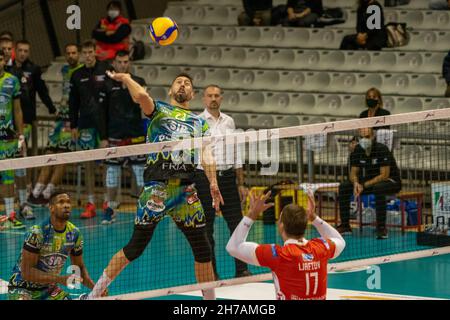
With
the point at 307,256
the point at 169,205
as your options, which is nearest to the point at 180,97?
the point at 169,205

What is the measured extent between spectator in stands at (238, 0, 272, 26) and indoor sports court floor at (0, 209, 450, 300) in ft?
20.0

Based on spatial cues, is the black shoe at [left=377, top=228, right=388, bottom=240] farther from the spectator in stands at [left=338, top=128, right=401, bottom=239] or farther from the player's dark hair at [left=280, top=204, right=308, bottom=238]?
the player's dark hair at [left=280, top=204, right=308, bottom=238]

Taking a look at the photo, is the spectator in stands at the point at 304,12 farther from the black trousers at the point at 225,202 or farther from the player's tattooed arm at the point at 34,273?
the player's tattooed arm at the point at 34,273

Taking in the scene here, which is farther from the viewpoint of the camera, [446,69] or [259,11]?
[259,11]

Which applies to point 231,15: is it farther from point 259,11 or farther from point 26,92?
point 26,92

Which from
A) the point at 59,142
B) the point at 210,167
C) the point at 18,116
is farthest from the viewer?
the point at 59,142

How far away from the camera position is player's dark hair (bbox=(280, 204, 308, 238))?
991 centimetres

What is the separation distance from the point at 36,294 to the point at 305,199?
7.52 metres

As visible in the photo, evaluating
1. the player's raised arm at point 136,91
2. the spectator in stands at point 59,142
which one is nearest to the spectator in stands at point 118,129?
the spectator in stands at point 59,142

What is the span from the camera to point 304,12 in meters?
23.6

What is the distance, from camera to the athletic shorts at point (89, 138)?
20484 mm

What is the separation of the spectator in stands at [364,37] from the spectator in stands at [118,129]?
14.4 ft

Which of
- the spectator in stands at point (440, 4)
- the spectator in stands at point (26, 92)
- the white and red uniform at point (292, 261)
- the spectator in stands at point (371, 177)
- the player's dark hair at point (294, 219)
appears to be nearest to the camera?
the player's dark hair at point (294, 219)
